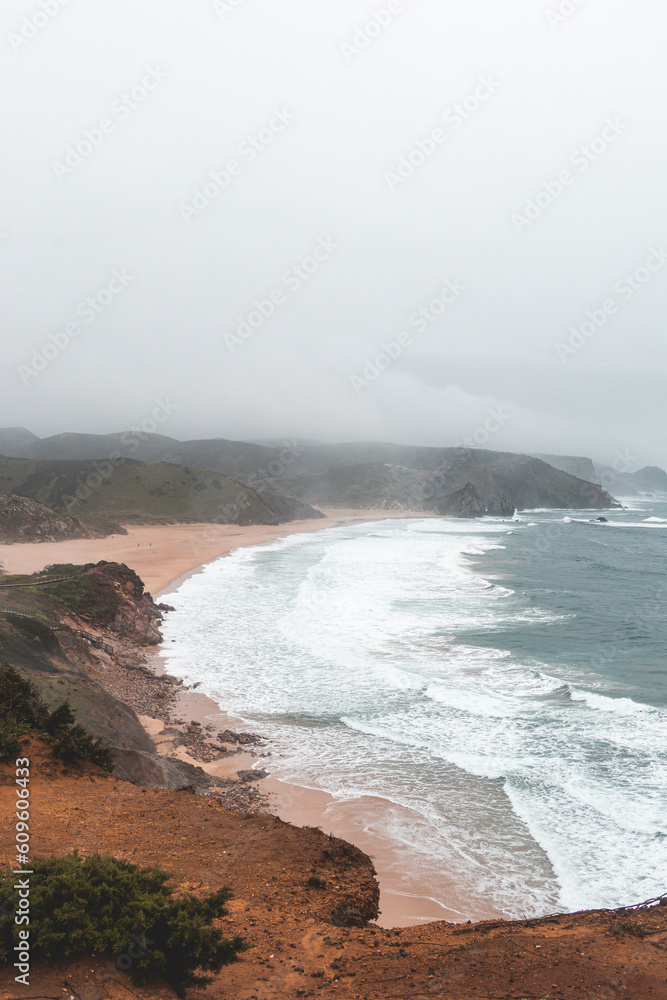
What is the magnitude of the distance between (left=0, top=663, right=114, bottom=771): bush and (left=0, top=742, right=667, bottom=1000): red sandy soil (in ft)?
1.87

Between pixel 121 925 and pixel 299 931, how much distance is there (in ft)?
7.69

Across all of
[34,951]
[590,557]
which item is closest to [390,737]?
[34,951]

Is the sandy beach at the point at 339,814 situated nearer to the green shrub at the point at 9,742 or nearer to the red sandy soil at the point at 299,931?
the red sandy soil at the point at 299,931

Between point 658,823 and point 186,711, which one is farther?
point 186,711

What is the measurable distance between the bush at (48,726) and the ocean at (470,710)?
181 inches

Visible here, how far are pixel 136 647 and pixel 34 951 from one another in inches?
729

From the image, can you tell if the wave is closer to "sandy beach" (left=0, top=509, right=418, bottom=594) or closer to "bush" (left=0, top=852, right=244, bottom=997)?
"bush" (left=0, top=852, right=244, bottom=997)

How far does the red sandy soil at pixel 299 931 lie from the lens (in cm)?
543

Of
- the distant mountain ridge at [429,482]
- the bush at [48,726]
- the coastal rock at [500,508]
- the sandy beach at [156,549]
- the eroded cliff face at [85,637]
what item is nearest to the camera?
the bush at [48,726]

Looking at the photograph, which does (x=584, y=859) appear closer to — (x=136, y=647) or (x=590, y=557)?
(x=136, y=647)

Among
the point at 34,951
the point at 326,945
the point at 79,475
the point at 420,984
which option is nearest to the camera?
the point at 34,951

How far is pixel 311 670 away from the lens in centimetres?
2009

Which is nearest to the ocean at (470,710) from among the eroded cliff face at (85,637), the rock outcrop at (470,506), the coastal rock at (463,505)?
the eroded cliff face at (85,637)

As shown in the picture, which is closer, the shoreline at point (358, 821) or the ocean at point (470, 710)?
the shoreline at point (358, 821)
